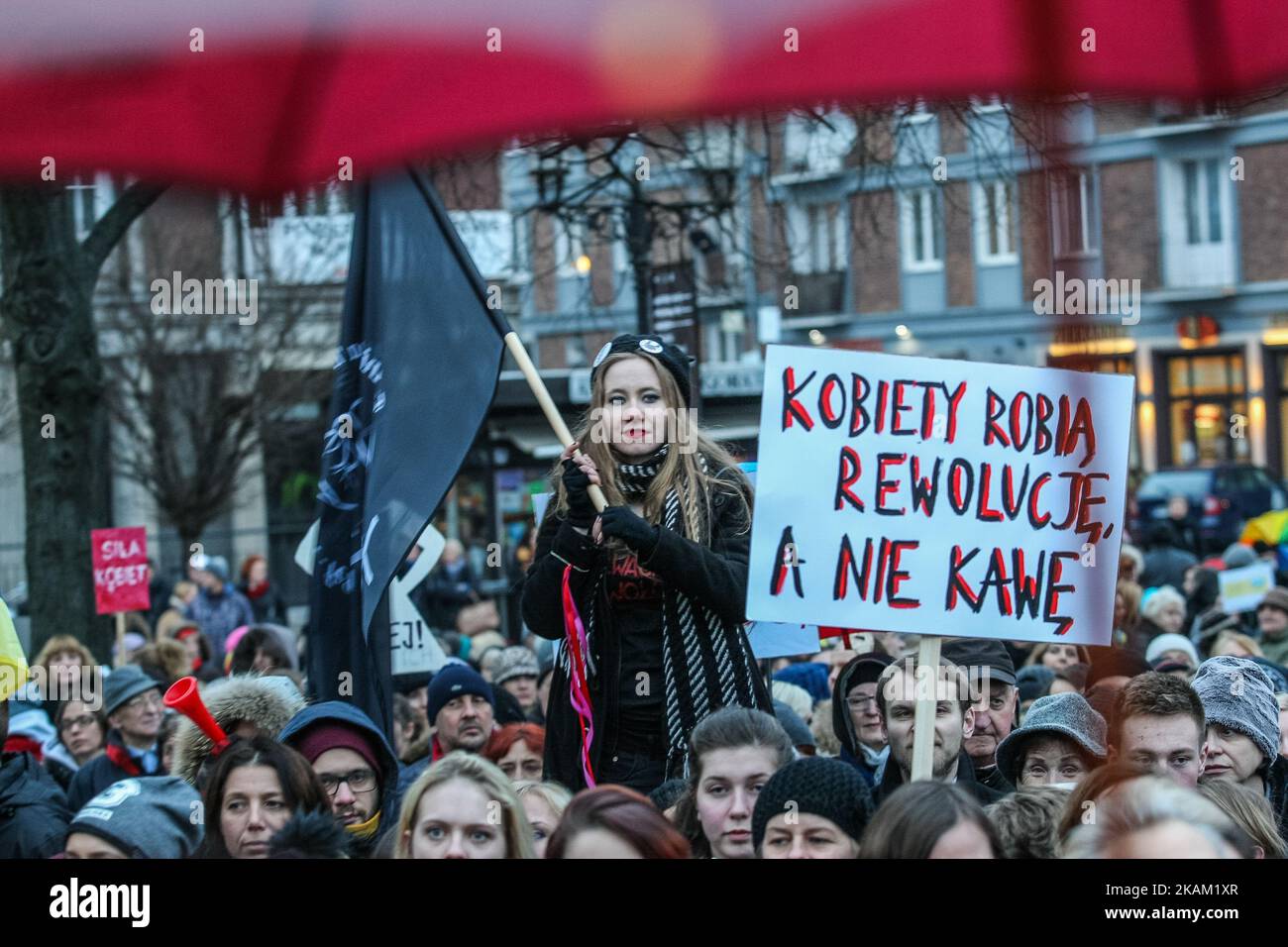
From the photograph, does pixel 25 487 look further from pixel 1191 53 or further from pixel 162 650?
pixel 1191 53

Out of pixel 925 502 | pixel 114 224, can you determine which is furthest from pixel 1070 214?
pixel 114 224

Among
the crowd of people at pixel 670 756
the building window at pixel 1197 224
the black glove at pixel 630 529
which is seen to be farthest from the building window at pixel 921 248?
the black glove at pixel 630 529

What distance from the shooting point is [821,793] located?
12.5ft

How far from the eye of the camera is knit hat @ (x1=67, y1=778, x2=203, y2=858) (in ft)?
13.6

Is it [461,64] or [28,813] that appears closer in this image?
[28,813]

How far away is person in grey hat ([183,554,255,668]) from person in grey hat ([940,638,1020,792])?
9.74m

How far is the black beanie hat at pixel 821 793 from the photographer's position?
3773 millimetres

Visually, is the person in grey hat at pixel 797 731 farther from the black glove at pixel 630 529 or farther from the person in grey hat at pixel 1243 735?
Result: the black glove at pixel 630 529

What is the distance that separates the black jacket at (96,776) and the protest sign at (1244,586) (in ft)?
21.7

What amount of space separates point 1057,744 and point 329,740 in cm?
187

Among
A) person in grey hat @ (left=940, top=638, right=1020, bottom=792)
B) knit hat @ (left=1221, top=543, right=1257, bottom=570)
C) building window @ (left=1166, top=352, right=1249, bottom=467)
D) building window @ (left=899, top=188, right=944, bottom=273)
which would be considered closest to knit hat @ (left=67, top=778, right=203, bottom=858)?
person in grey hat @ (left=940, top=638, right=1020, bottom=792)

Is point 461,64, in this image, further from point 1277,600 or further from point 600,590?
point 1277,600
